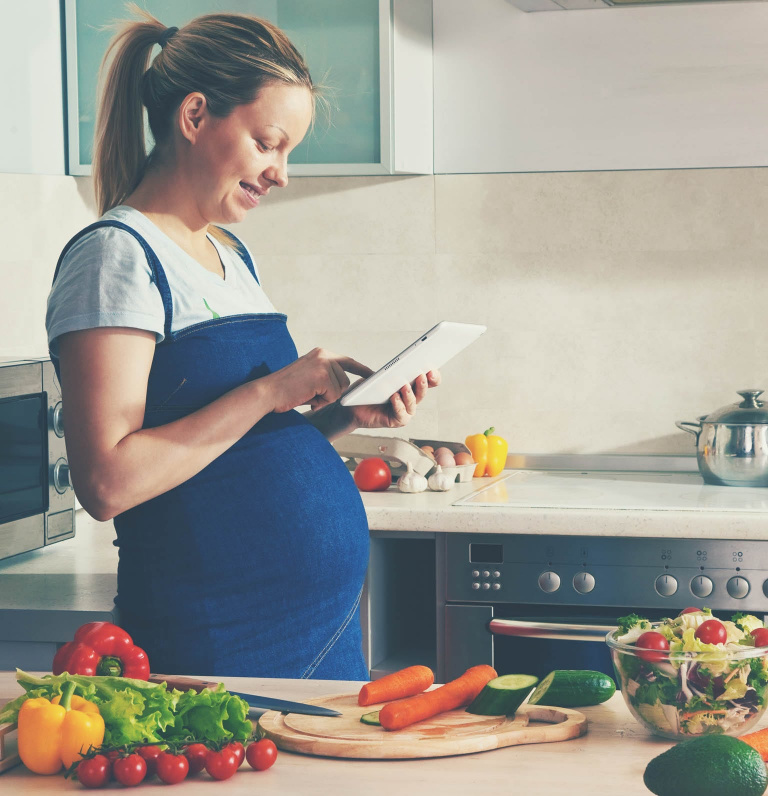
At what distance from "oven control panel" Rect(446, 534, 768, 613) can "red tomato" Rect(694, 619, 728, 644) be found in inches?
41.2

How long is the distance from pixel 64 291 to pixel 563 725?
66cm

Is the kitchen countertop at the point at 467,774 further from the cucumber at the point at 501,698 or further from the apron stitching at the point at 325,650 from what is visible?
the apron stitching at the point at 325,650

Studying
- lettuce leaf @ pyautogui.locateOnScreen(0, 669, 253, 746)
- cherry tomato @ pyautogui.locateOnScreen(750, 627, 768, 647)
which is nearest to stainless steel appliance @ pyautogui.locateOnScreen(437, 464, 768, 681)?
cherry tomato @ pyautogui.locateOnScreen(750, 627, 768, 647)

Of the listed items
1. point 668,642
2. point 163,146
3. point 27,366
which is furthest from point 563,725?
point 27,366

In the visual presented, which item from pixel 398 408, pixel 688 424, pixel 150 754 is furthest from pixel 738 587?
pixel 150 754

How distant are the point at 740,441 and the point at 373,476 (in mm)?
744

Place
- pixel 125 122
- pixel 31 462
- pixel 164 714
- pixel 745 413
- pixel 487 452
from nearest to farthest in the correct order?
pixel 164 714 → pixel 125 122 → pixel 31 462 → pixel 745 413 → pixel 487 452

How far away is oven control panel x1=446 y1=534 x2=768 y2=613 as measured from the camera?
192 cm

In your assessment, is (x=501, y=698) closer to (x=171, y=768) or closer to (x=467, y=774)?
(x=467, y=774)

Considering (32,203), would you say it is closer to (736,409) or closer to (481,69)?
(481,69)

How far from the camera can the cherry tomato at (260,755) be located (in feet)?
2.77

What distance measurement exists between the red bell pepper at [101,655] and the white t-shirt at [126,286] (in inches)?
12.0

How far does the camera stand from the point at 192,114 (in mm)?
1267

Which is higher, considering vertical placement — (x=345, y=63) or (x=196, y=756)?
(x=345, y=63)
